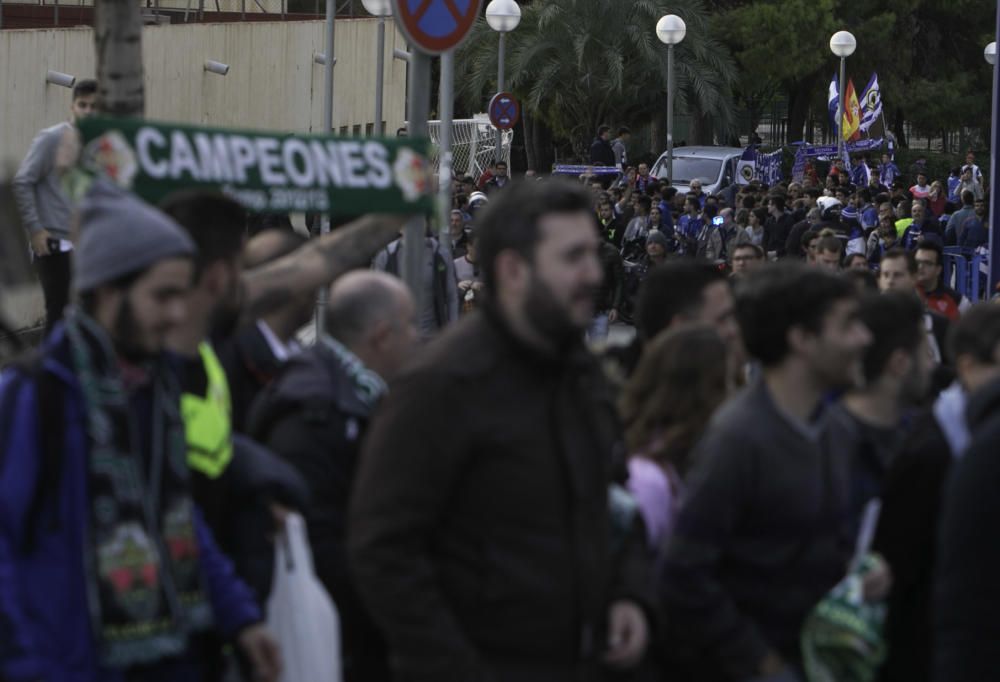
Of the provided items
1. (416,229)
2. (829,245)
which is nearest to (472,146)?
(829,245)

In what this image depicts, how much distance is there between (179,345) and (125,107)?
2991 millimetres

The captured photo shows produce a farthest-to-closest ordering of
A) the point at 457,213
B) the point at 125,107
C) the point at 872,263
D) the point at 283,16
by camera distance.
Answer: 1. the point at 283,16
2. the point at 872,263
3. the point at 457,213
4. the point at 125,107

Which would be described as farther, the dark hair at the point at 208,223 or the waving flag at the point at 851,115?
the waving flag at the point at 851,115

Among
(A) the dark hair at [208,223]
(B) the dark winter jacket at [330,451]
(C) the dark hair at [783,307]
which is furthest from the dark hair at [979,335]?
(A) the dark hair at [208,223]

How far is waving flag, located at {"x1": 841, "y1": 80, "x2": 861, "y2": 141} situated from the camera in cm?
4562

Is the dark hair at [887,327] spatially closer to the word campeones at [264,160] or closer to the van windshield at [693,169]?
the word campeones at [264,160]

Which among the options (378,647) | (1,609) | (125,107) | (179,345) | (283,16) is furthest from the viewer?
(283,16)

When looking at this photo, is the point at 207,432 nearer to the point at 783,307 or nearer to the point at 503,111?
the point at 783,307

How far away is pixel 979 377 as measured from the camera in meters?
5.00

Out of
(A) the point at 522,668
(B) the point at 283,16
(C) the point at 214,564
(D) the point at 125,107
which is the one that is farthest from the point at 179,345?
(B) the point at 283,16

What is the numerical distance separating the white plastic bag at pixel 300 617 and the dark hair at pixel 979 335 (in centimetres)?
183

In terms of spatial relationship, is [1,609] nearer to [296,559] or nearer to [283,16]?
[296,559]

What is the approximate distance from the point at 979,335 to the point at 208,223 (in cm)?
203

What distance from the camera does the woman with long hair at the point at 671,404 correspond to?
486cm
